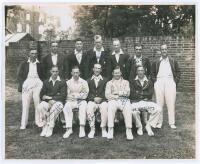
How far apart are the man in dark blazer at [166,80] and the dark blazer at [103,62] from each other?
773mm

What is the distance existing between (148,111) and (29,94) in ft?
6.70

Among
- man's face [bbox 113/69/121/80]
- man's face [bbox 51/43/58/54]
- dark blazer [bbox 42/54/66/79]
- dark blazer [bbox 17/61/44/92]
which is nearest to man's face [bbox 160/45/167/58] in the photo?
man's face [bbox 113/69/121/80]

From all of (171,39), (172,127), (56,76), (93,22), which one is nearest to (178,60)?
(171,39)

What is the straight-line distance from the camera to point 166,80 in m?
6.48

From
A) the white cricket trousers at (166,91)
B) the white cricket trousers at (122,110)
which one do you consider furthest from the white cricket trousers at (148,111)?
the white cricket trousers at (166,91)

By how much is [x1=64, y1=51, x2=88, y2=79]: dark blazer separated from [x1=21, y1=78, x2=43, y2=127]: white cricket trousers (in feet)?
1.68

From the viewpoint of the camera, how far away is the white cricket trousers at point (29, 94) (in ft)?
21.1

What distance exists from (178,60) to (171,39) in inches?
15.7

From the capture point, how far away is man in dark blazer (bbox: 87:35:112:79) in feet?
21.0

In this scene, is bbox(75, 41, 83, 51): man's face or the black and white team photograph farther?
bbox(75, 41, 83, 51): man's face

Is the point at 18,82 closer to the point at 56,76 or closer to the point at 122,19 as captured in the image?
the point at 56,76

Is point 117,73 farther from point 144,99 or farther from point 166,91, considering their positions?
point 166,91

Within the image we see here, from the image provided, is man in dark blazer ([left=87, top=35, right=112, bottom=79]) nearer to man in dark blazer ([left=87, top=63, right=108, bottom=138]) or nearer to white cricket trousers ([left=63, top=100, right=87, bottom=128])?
man in dark blazer ([left=87, top=63, right=108, bottom=138])

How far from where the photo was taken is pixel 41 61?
21.4 ft
